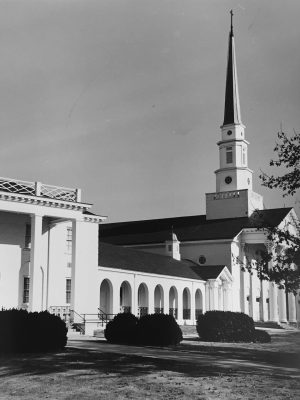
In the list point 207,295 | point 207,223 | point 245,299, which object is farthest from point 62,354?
point 207,223

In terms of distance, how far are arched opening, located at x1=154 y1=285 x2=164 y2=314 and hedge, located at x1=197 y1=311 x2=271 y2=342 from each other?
18206 mm

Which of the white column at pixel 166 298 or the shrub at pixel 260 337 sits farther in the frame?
the white column at pixel 166 298

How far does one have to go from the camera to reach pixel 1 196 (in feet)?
111

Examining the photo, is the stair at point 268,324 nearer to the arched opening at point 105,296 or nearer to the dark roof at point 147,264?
the dark roof at point 147,264

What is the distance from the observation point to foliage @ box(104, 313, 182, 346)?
26828 millimetres

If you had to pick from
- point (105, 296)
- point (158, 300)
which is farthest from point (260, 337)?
point (158, 300)

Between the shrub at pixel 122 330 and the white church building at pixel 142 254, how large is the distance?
7.27m

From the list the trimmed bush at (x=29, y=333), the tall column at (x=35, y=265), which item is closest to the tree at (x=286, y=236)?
the trimmed bush at (x=29, y=333)

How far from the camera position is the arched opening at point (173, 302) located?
2111 inches

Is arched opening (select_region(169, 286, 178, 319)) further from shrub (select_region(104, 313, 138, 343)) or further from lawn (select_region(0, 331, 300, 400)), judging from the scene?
lawn (select_region(0, 331, 300, 400))

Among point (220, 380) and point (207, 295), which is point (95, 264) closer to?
point (207, 295)

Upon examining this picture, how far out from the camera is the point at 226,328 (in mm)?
32469

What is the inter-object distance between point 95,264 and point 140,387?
24.8 meters

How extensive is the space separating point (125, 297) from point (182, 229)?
2151 centimetres
